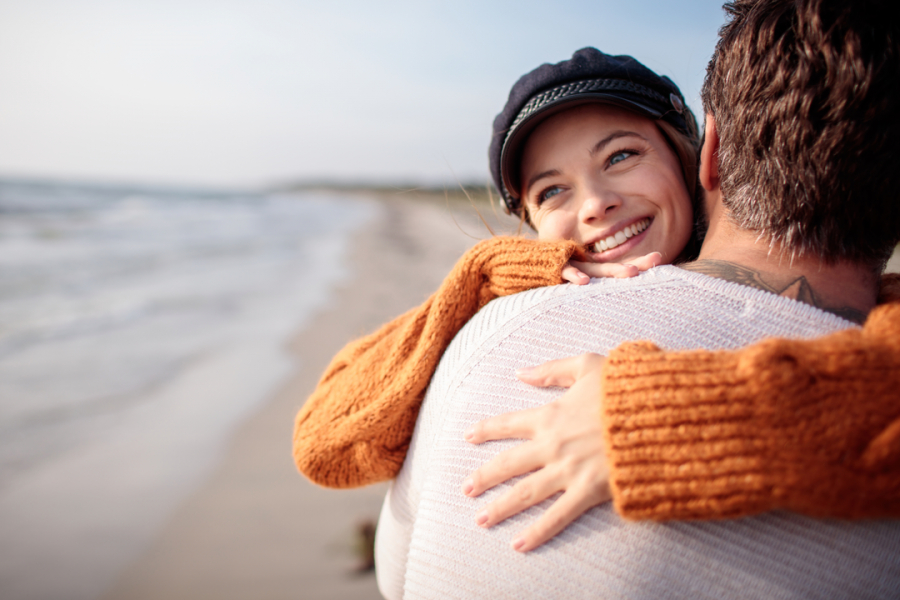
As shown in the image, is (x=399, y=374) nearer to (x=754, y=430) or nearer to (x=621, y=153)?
(x=754, y=430)

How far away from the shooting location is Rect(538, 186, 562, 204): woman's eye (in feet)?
6.66

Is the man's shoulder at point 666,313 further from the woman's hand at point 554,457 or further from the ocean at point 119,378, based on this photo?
the ocean at point 119,378

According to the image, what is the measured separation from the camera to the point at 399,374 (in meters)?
1.42

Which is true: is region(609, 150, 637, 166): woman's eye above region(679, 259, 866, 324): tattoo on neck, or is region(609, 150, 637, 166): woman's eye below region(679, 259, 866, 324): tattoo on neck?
above

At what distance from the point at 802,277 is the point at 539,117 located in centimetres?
101

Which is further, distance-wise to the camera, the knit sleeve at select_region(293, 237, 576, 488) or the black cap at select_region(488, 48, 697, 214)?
the black cap at select_region(488, 48, 697, 214)

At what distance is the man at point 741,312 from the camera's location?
3.05 ft

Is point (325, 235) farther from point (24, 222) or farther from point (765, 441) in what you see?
point (765, 441)

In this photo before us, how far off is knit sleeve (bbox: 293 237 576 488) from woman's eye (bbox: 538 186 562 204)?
663mm

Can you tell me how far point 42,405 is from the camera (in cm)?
441

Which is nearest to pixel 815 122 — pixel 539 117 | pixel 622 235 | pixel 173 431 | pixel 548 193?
pixel 622 235

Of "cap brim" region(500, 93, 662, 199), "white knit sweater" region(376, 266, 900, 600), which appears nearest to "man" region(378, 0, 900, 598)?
"white knit sweater" region(376, 266, 900, 600)

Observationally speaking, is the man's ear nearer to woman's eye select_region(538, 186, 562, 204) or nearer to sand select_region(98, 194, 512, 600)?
woman's eye select_region(538, 186, 562, 204)

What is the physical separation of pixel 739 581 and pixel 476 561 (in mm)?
452
